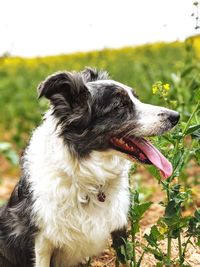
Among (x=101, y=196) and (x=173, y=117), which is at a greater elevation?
(x=173, y=117)

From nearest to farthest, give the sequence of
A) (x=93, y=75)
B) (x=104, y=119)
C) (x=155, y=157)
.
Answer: (x=155, y=157)
(x=104, y=119)
(x=93, y=75)

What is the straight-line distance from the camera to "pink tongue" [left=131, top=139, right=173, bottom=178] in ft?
11.2

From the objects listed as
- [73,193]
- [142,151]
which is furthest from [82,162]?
[142,151]

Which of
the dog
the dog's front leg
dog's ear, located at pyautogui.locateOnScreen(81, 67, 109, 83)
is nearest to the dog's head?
the dog

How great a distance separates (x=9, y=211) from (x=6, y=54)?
110 inches

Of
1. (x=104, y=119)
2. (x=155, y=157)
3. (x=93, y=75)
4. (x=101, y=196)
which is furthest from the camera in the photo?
(x=93, y=75)

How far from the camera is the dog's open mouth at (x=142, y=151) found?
3449mm

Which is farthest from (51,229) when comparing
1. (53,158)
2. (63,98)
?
(63,98)

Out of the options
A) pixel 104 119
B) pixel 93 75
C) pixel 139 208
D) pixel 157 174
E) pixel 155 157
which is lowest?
pixel 139 208

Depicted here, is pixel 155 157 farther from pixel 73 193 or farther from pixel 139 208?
pixel 73 193

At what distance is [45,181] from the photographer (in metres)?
3.75

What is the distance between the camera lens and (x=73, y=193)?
3732 millimetres

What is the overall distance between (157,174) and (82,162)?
19.3 inches

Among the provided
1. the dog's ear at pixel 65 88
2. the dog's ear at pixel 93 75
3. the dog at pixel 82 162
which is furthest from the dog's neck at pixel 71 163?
the dog's ear at pixel 93 75
